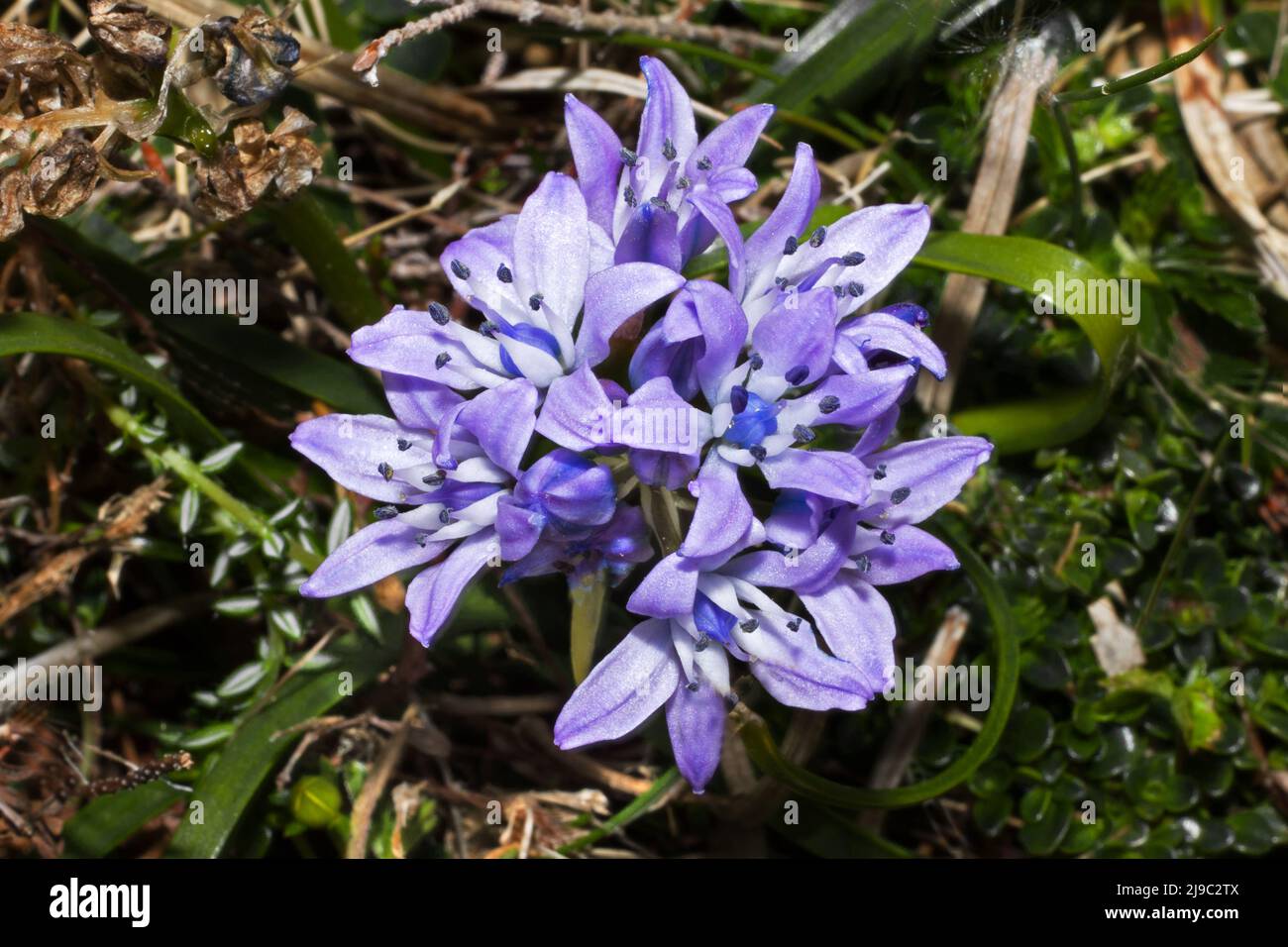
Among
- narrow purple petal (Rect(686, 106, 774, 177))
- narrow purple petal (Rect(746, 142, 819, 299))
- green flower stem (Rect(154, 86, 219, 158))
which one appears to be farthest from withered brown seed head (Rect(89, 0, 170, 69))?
narrow purple petal (Rect(746, 142, 819, 299))

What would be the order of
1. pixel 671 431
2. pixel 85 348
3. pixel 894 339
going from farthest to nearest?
pixel 85 348, pixel 894 339, pixel 671 431

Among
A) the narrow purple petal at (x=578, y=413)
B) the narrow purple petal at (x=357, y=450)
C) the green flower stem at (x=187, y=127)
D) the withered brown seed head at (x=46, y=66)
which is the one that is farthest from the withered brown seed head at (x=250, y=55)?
the narrow purple petal at (x=578, y=413)

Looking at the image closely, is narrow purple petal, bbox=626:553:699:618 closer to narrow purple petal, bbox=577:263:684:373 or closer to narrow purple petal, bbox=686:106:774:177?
narrow purple petal, bbox=577:263:684:373

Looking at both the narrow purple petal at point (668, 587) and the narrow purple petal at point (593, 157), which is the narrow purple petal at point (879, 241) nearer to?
the narrow purple petal at point (593, 157)

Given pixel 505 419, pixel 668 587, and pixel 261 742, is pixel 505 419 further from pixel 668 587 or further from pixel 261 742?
pixel 261 742

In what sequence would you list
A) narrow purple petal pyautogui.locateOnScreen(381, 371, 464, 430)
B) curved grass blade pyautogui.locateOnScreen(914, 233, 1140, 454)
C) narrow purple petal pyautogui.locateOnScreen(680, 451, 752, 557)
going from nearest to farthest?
narrow purple petal pyautogui.locateOnScreen(680, 451, 752, 557) < narrow purple petal pyautogui.locateOnScreen(381, 371, 464, 430) < curved grass blade pyautogui.locateOnScreen(914, 233, 1140, 454)

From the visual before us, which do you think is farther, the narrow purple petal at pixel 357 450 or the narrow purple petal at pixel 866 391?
the narrow purple petal at pixel 357 450

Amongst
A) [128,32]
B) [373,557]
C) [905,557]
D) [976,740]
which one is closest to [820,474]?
[905,557]
